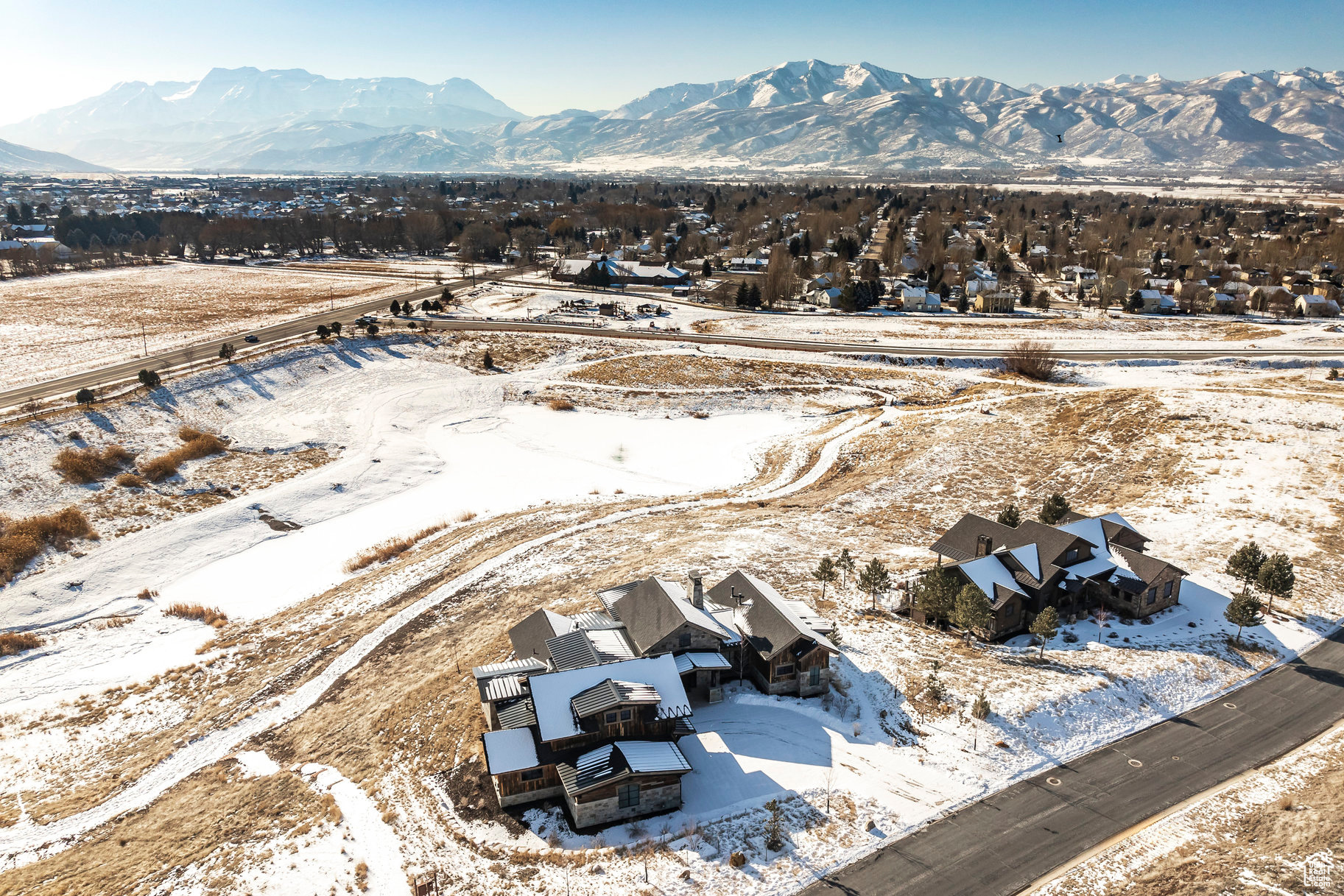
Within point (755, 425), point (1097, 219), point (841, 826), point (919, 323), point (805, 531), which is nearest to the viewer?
point (841, 826)

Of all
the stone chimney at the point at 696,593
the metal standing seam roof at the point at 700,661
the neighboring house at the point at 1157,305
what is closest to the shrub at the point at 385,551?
the stone chimney at the point at 696,593

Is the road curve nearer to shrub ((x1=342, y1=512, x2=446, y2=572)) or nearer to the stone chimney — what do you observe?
shrub ((x1=342, y1=512, x2=446, y2=572))

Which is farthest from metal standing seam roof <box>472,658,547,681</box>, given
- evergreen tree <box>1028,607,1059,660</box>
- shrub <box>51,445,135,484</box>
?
shrub <box>51,445,135,484</box>

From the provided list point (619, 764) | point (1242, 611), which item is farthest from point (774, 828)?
point (1242, 611)

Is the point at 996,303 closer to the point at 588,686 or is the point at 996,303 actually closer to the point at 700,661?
the point at 700,661

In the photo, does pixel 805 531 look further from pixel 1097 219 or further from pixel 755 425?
pixel 1097 219

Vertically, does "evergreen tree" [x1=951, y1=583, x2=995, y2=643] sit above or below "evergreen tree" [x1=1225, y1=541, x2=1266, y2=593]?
below

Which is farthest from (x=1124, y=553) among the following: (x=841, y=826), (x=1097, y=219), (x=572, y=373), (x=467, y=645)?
(x=1097, y=219)
